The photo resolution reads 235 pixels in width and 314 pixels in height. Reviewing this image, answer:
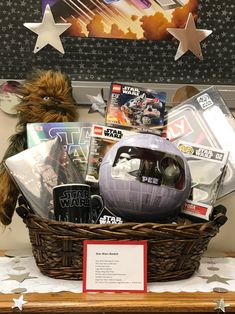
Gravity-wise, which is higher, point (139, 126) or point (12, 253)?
point (139, 126)

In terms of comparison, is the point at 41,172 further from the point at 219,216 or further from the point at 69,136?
the point at 219,216

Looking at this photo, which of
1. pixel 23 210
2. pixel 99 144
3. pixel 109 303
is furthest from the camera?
pixel 99 144

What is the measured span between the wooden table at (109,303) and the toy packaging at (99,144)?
11.2 inches

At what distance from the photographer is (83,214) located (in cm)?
90

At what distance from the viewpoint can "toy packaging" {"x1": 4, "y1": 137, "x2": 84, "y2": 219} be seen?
954 mm

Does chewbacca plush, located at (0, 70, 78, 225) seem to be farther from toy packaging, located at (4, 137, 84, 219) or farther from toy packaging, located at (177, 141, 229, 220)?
toy packaging, located at (177, 141, 229, 220)

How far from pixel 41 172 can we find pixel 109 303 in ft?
1.03

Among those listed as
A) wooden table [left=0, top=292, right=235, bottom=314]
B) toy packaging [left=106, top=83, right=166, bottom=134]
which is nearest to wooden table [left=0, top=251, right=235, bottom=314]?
wooden table [left=0, top=292, right=235, bottom=314]

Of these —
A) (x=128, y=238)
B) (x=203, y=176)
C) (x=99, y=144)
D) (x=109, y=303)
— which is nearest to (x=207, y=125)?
(x=203, y=176)

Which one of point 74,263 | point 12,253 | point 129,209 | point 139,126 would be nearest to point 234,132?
point 139,126

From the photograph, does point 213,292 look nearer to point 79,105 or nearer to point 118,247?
point 118,247

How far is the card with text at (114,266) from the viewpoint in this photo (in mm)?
837

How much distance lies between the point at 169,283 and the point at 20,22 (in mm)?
739

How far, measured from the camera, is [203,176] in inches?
39.4
